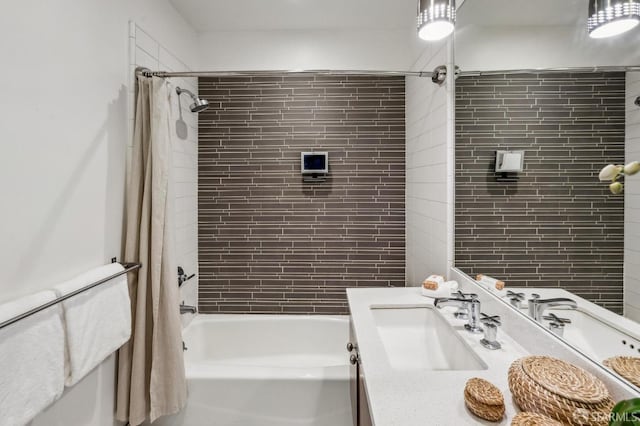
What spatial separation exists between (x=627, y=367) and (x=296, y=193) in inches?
86.9

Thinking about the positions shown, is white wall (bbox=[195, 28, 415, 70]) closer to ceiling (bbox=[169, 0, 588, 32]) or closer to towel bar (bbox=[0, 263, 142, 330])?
ceiling (bbox=[169, 0, 588, 32])

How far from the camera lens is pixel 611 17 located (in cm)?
86

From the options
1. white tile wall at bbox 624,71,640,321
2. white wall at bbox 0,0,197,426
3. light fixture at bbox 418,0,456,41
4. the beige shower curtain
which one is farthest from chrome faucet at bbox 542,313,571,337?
white wall at bbox 0,0,197,426

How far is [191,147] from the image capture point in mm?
2543

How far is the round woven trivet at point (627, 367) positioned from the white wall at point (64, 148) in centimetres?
180

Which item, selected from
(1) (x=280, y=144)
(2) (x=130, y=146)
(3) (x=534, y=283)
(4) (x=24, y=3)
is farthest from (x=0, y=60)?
(3) (x=534, y=283)

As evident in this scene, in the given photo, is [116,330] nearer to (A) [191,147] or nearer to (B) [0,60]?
(B) [0,60]

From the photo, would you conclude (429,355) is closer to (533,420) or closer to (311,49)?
(533,420)

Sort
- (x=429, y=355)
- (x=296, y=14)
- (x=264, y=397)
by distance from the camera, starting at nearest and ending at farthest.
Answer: (x=429, y=355)
(x=264, y=397)
(x=296, y=14)

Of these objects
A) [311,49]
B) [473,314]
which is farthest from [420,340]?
[311,49]

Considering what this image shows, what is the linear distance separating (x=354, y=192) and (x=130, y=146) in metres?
1.65

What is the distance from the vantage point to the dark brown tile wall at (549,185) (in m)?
0.87

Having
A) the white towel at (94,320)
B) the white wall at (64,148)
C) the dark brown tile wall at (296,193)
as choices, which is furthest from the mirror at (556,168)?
the white wall at (64,148)

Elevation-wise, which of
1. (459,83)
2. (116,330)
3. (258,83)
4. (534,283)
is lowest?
(116,330)
